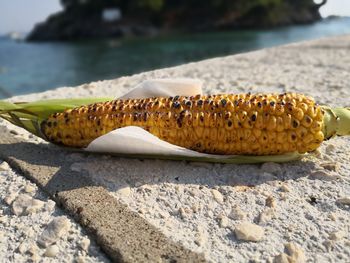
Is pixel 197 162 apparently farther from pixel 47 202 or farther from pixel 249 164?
pixel 47 202

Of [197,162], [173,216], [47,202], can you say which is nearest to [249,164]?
[197,162]

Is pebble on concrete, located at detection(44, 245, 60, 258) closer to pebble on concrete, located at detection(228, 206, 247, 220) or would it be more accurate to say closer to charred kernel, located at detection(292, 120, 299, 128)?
pebble on concrete, located at detection(228, 206, 247, 220)

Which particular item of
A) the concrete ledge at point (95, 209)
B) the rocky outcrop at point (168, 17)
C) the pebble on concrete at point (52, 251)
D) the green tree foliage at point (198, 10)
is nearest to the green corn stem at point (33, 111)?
the concrete ledge at point (95, 209)

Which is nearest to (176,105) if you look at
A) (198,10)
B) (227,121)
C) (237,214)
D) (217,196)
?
(227,121)

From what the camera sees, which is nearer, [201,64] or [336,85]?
[336,85]

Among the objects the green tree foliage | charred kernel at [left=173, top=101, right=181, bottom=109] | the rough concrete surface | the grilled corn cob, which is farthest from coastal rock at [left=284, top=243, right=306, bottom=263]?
the green tree foliage

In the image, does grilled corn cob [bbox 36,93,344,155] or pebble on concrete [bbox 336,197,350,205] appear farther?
grilled corn cob [bbox 36,93,344,155]
